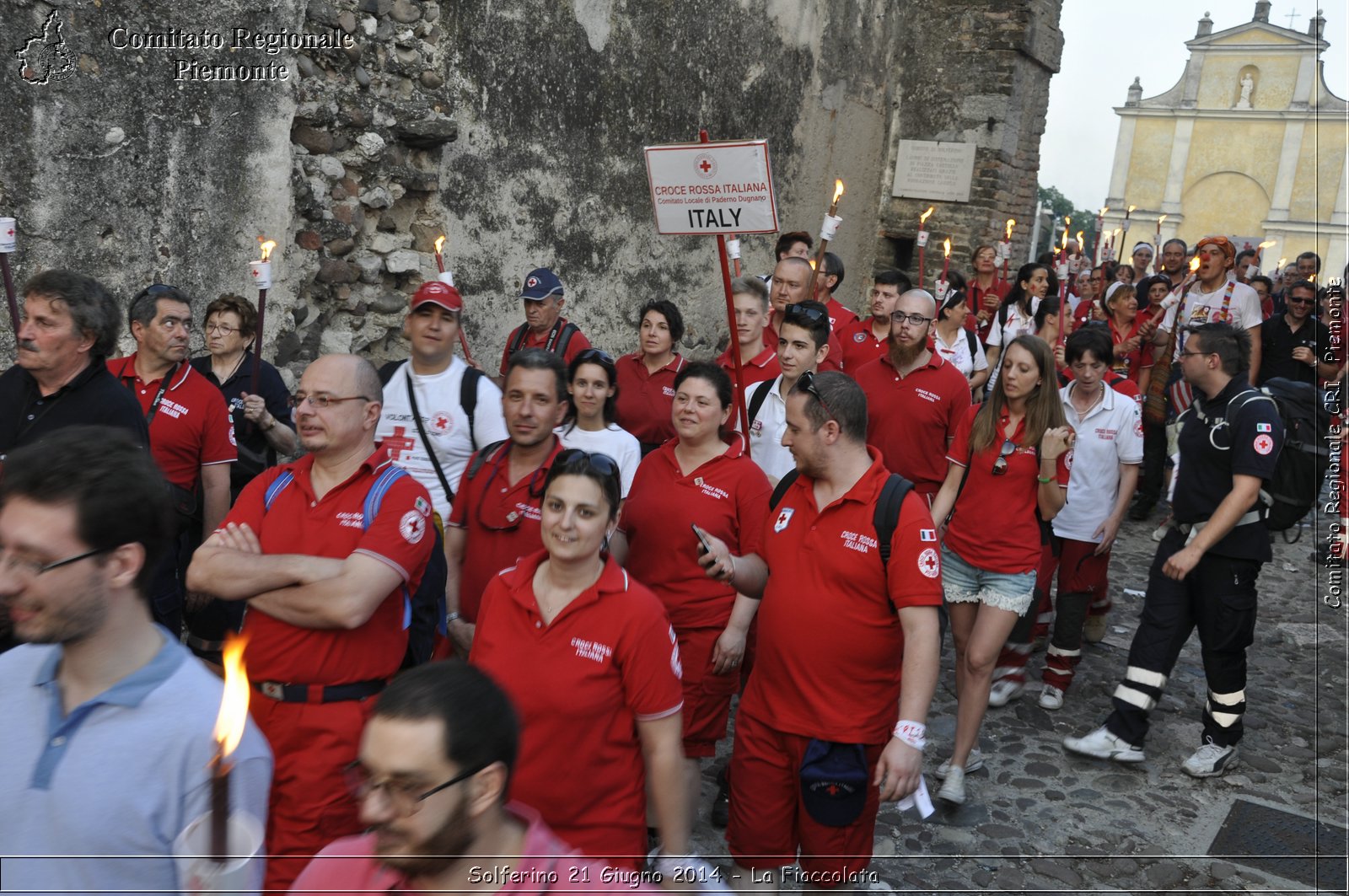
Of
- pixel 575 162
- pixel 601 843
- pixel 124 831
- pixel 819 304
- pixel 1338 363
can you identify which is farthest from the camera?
pixel 1338 363

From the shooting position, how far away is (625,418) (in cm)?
644

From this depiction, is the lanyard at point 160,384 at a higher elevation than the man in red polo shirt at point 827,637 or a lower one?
higher

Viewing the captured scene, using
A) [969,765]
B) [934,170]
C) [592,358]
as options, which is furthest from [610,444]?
[934,170]

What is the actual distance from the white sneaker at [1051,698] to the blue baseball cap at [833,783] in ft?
10.1

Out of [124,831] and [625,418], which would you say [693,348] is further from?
[124,831]

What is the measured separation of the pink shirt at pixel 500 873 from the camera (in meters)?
1.95

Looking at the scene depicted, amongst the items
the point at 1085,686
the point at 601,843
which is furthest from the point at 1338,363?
the point at 601,843

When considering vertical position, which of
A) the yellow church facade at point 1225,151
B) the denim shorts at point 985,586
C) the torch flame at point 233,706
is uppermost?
the yellow church facade at point 1225,151

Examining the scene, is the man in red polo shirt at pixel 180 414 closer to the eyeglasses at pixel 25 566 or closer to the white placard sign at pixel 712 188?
the white placard sign at pixel 712 188

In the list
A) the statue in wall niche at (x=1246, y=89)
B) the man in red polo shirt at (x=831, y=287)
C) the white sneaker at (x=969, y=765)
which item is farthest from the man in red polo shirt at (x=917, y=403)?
the statue in wall niche at (x=1246, y=89)

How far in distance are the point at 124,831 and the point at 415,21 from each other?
→ 6144 millimetres

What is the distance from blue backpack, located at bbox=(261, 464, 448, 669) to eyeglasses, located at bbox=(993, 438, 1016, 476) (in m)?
2.84

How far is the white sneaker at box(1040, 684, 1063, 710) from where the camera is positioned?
641 cm

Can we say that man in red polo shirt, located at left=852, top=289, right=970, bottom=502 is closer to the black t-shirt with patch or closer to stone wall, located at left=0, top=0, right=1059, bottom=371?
the black t-shirt with patch
